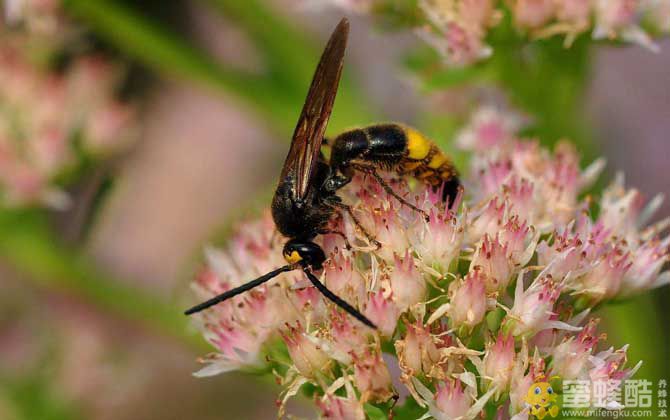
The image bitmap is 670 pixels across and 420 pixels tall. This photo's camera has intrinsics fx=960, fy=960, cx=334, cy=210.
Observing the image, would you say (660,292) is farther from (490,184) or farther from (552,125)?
(490,184)

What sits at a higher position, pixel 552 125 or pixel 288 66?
pixel 288 66

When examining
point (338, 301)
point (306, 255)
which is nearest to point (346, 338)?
point (338, 301)

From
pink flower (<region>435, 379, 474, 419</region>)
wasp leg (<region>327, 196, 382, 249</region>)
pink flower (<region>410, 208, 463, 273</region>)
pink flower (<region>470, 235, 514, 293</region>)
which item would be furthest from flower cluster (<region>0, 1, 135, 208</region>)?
pink flower (<region>435, 379, 474, 419</region>)

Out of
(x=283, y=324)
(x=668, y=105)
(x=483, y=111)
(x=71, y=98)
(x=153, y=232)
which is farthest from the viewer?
(x=153, y=232)

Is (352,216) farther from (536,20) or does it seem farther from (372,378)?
(536,20)

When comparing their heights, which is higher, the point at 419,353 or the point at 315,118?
the point at 315,118

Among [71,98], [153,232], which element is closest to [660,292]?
[71,98]

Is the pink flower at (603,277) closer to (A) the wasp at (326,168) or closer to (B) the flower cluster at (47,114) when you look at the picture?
(A) the wasp at (326,168)
